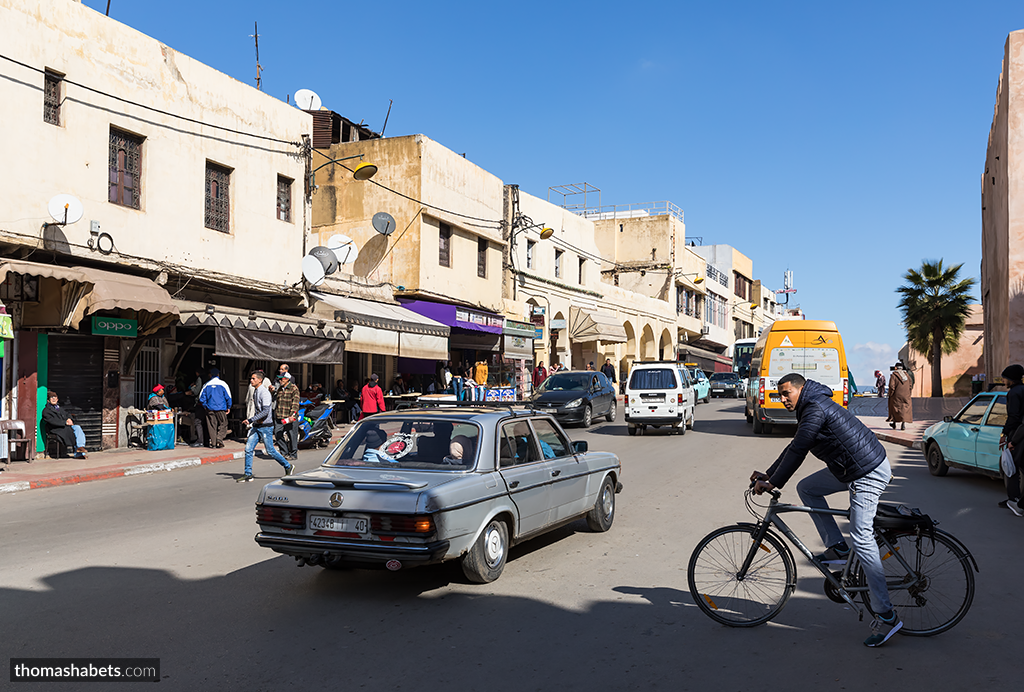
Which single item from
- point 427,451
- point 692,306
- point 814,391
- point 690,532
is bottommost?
point 690,532

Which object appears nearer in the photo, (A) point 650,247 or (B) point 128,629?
(B) point 128,629

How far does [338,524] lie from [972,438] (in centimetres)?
1043

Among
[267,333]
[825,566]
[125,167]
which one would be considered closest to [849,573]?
[825,566]

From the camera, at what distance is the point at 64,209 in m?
14.7

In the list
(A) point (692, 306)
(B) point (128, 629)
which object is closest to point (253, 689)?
(B) point (128, 629)

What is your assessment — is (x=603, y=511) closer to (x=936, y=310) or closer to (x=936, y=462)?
(x=936, y=462)

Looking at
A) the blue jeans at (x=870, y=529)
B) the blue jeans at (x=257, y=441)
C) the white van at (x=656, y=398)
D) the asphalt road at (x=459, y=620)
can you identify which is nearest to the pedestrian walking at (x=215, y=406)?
the blue jeans at (x=257, y=441)

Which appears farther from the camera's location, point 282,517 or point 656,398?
point 656,398

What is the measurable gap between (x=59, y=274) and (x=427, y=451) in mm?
10208

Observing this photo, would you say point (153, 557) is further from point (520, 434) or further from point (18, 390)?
point (18, 390)

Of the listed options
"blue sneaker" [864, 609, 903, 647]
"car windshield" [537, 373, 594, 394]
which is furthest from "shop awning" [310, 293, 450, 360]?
"blue sneaker" [864, 609, 903, 647]

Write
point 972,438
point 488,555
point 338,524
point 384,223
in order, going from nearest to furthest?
point 338,524 → point 488,555 → point 972,438 → point 384,223

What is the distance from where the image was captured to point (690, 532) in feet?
28.4

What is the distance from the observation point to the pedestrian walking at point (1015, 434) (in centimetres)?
939
